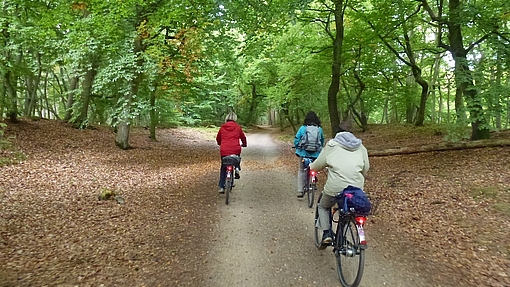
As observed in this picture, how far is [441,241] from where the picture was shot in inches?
219

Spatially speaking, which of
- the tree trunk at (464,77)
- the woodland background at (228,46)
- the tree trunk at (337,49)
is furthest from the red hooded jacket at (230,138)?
the tree trunk at (337,49)

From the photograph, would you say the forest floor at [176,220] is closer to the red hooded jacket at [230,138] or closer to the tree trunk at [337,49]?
the red hooded jacket at [230,138]

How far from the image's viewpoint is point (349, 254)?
4.05 metres

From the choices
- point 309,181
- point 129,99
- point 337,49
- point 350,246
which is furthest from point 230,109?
point 350,246

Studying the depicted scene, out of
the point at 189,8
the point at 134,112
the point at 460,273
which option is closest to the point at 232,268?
the point at 460,273

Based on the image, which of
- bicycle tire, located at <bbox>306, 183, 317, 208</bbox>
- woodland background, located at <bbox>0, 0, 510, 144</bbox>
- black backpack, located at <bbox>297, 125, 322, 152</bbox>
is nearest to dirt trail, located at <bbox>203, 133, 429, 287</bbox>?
bicycle tire, located at <bbox>306, 183, 317, 208</bbox>

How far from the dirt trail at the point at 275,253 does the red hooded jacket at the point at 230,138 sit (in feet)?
4.17

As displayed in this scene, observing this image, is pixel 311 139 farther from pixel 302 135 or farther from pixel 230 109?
pixel 230 109

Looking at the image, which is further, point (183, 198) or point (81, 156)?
point (81, 156)

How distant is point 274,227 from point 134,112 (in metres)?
9.16

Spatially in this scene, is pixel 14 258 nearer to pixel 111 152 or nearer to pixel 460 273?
pixel 460 273

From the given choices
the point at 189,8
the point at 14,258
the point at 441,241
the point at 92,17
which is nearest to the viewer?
the point at 14,258

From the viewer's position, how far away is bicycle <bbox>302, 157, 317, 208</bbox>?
25.3ft

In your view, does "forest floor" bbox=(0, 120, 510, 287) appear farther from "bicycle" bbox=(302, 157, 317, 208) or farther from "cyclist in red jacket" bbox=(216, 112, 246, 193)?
"bicycle" bbox=(302, 157, 317, 208)
